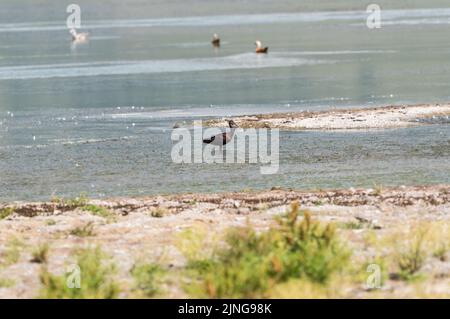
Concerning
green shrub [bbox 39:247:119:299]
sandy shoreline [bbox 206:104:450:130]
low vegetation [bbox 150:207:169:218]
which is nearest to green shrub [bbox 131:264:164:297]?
green shrub [bbox 39:247:119:299]

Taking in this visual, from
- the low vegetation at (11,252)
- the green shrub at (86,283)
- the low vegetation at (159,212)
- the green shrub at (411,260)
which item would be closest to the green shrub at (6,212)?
the low vegetation at (159,212)

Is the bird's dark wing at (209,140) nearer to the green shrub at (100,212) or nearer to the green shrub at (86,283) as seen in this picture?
the green shrub at (100,212)

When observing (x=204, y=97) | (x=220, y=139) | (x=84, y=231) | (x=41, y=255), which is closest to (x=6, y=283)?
(x=41, y=255)

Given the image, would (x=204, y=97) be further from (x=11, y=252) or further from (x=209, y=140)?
(x=11, y=252)

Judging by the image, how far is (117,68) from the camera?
183 ft

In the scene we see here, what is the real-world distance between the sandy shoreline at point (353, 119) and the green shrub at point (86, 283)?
20.2 meters

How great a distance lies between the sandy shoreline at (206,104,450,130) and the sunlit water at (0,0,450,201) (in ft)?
2.91

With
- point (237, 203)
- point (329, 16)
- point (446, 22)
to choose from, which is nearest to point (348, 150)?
point (237, 203)

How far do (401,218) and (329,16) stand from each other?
82.8 meters

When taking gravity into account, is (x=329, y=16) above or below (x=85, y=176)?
above

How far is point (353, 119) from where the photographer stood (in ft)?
109

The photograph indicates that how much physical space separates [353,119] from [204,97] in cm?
962

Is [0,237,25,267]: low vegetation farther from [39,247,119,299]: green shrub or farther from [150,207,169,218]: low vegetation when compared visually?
[150,207,169,218]: low vegetation

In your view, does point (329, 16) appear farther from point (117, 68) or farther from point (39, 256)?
point (39, 256)
